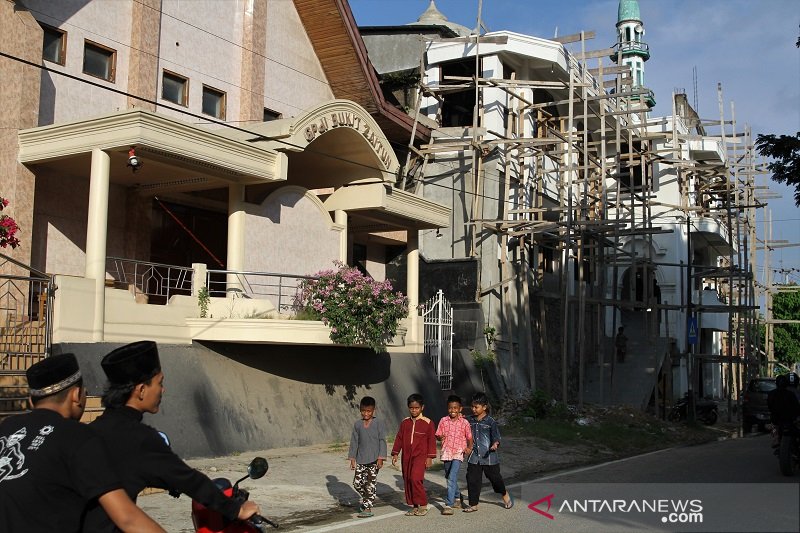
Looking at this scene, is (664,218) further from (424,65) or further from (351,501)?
(351,501)

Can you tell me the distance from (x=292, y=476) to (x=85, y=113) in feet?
26.7

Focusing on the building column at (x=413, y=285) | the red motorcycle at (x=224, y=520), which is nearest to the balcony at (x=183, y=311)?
the building column at (x=413, y=285)

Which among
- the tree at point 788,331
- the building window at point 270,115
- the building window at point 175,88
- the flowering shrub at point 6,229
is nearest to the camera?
the flowering shrub at point 6,229

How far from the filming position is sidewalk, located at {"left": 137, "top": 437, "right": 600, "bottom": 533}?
403 inches

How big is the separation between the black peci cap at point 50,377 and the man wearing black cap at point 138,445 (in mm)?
182

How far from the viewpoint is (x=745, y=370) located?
1185 inches

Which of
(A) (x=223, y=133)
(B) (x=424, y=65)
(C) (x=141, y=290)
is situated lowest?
(C) (x=141, y=290)

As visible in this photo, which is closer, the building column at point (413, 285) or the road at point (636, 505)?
the road at point (636, 505)

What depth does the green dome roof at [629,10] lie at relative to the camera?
58969mm

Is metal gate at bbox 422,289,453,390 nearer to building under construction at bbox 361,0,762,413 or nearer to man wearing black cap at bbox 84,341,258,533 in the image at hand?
building under construction at bbox 361,0,762,413

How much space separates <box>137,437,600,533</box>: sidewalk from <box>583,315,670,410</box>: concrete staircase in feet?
30.2

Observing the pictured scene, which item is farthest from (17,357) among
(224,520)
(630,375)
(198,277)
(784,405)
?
(630,375)

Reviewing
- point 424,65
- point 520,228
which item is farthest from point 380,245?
point 424,65

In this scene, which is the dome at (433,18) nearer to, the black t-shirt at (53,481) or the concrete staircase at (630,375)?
the concrete staircase at (630,375)
